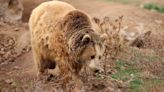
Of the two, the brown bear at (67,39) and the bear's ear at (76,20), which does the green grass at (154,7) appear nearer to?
the brown bear at (67,39)

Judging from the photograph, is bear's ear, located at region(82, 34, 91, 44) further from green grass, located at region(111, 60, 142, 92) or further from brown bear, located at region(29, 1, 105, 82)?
green grass, located at region(111, 60, 142, 92)

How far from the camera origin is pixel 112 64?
8.38 m

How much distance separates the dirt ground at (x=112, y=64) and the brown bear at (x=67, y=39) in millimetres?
475

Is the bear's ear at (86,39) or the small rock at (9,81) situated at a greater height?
the bear's ear at (86,39)

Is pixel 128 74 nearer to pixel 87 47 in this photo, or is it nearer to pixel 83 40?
pixel 87 47

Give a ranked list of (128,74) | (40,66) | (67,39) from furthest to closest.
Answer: (128,74), (40,66), (67,39)

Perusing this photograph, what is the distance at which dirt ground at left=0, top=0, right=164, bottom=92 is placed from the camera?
745 centimetres

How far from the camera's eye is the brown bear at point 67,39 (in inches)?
261

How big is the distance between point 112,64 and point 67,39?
5.98ft

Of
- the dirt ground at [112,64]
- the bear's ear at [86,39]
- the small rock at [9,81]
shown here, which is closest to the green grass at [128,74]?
the dirt ground at [112,64]

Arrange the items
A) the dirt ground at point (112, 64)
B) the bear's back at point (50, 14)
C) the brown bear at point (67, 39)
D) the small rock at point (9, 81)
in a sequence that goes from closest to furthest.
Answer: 1. the brown bear at point (67, 39)
2. the bear's back at point (50, 14)
3. the dirt ground at point (112, 64)
4. the small rock at point (9, 81)

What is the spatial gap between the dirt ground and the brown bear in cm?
47

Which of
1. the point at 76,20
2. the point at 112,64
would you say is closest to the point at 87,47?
the point at 76,20

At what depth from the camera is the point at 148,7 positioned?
47.5ft
